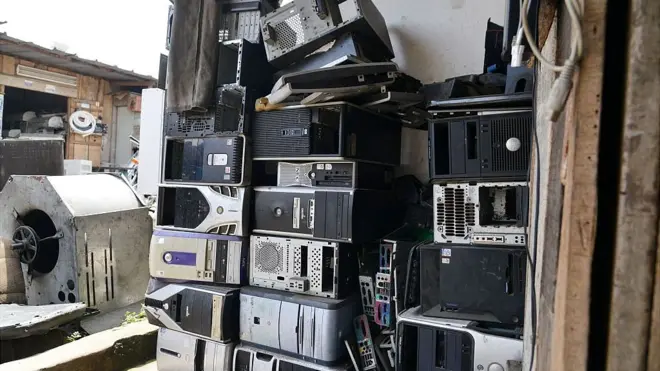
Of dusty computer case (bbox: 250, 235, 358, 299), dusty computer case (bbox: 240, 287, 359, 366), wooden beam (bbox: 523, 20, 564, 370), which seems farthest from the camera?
dusty computer case (bbox: 250, 235, 358, 299)

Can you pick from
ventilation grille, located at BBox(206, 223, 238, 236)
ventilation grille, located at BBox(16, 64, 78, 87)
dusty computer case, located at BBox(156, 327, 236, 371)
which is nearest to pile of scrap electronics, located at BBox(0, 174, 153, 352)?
dusty computer case, located at BBox(156, 327, 236, 371)

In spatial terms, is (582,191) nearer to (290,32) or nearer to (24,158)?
(290,32)

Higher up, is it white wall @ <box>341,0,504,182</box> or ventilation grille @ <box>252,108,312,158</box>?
white wall @ <box>341,0,504,182</box>

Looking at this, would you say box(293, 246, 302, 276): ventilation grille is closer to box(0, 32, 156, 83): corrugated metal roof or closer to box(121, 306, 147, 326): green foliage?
box(121, 306, 147, 326): green foliage

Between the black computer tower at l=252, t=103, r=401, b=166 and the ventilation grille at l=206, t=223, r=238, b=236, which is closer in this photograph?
the black computer tower at l=252, t=103, r=401, b=166

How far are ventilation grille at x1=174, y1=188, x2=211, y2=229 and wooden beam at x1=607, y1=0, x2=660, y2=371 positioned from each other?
2.21 m

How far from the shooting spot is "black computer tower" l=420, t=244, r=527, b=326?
1.68 m

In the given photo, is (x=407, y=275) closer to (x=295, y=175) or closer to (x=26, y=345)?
(x=295, y=175)

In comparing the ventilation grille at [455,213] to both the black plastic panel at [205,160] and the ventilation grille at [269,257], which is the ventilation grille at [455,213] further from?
the black plastic panel at [205,160]

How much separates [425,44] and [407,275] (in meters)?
1.46

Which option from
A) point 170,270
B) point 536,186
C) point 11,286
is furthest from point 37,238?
point 536,186

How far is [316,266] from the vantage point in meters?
2.27

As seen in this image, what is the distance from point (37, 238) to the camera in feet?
10.2

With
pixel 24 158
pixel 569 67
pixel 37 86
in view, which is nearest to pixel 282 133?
pixel 569 67
